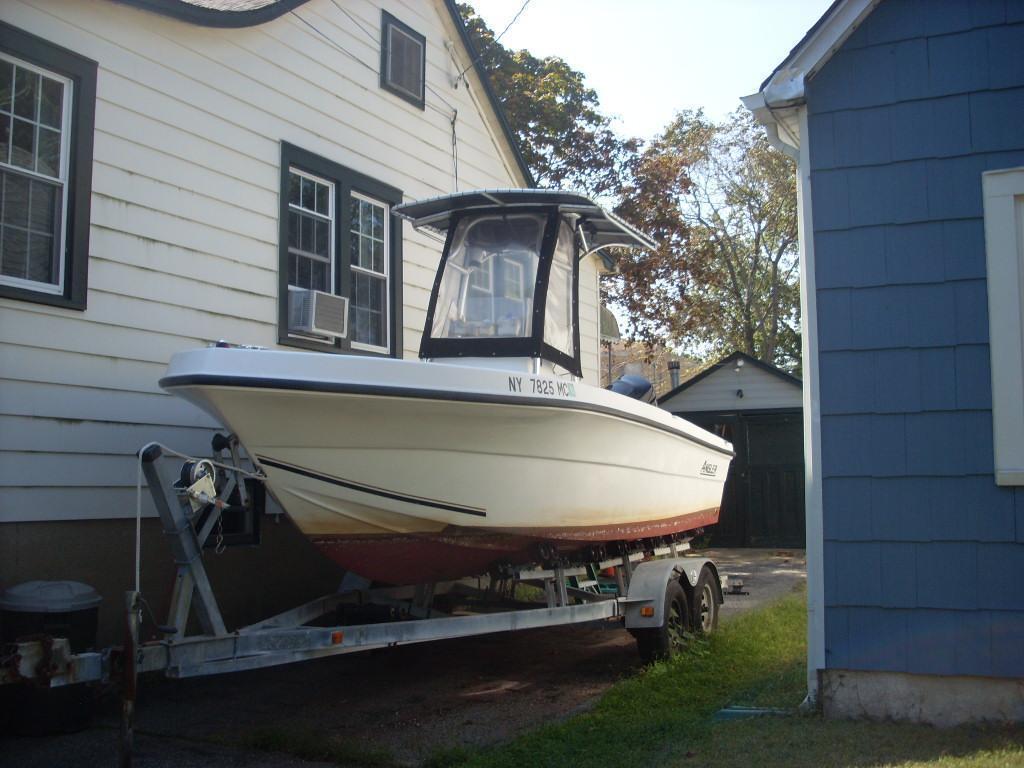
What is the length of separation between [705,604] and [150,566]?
169 inches

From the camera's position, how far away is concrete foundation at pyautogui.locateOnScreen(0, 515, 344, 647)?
6219mm

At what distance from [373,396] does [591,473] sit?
185 cm

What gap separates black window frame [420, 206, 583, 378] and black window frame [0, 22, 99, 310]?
2336mm

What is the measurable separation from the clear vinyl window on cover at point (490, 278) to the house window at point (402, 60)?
3562mm

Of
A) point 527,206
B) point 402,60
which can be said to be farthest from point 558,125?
point 527,206

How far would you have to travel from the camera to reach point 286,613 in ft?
18.6

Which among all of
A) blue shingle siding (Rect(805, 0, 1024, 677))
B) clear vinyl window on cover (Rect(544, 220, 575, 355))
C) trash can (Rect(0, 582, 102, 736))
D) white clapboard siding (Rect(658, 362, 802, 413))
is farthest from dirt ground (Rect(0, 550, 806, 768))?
white clapboard siding (Rect(658, 362, 802, 413))

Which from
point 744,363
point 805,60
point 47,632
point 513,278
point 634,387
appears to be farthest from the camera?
point 744,363

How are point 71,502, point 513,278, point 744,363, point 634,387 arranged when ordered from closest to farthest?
point 71,502 → point 513,278 → point 634,387 → point 744,363

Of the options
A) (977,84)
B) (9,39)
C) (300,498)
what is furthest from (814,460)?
(9,39)

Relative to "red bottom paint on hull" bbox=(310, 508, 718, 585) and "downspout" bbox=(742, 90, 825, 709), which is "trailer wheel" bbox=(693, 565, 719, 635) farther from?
"downspout" bbox=(742, 90, 825, 709)

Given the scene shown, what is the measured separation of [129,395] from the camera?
6922 mm

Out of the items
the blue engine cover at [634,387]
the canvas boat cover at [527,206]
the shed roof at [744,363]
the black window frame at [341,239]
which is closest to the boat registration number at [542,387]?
the canvas boat cover at [527,206]

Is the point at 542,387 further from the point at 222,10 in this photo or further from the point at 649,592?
the point at 222,10
